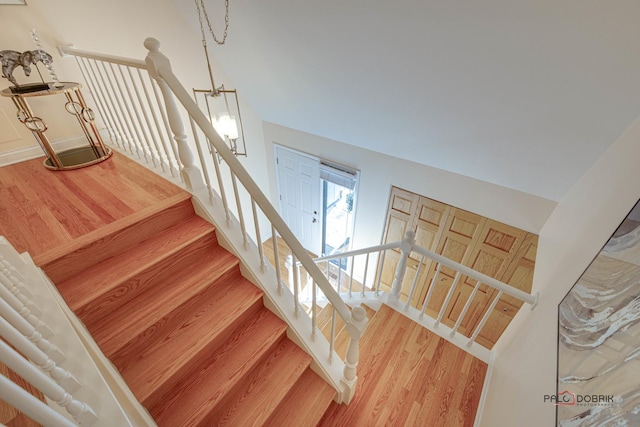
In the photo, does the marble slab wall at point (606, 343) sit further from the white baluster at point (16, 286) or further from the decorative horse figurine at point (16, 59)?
the decorative horse figurine at point (16, 59)

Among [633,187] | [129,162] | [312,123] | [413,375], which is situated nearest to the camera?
[633,187]

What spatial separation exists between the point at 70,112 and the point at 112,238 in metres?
1.16

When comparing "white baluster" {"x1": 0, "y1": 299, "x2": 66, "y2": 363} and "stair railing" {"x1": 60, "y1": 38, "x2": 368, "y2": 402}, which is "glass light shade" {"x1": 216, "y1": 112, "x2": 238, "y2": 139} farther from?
"white baluster" {"x1": 0, "y1": 299, "x2": 66, "y2": 363}

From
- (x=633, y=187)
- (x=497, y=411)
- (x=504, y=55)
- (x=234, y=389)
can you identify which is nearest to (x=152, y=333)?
(x=234, y=389)

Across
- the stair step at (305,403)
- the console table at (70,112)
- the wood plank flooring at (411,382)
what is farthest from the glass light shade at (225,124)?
the wood plank flooring at (411,382)

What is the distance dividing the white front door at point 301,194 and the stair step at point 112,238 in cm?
247

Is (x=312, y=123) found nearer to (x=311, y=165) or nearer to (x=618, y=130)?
(x=311, y=165)

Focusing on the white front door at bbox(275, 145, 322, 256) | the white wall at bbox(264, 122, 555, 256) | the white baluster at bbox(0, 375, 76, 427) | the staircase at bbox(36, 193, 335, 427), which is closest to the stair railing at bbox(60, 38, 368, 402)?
the staircase at bbox(36, 193, 335, 427)

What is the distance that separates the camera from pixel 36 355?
66cm

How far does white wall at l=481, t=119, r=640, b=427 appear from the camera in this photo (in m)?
0.89

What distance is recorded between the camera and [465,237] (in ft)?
9.65

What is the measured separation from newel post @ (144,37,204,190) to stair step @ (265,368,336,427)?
4.44ft

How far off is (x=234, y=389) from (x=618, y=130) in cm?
259

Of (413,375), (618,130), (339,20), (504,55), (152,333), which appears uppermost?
(339,20)
